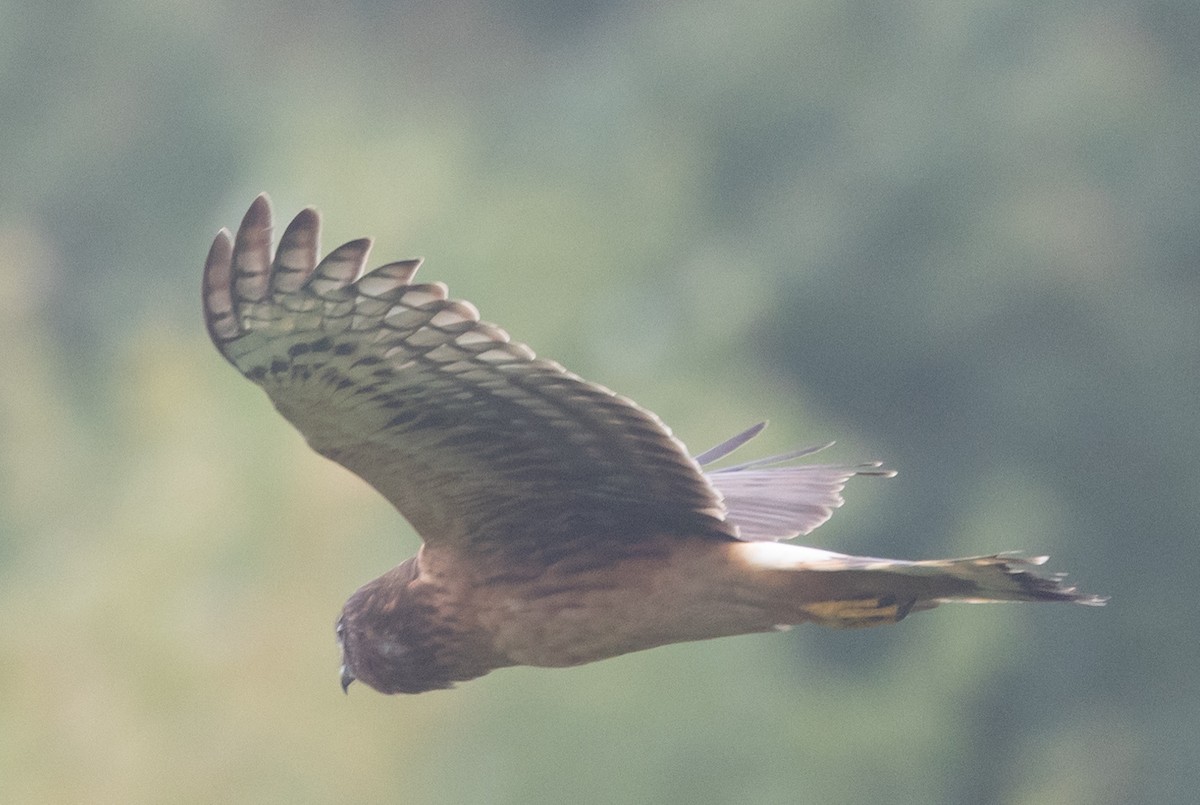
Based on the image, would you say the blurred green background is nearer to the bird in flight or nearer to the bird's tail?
the bird in flight

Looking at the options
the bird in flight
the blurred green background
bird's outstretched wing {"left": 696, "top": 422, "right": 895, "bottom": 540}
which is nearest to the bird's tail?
the bird in flight

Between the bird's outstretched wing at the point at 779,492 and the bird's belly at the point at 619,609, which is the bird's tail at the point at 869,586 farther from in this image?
the bird's outstretched wing at the point at 779,492

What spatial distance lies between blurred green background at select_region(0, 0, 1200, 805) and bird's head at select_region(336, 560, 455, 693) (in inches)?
285

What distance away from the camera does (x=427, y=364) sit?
3.48 metres

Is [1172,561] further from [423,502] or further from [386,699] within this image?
[423,502]

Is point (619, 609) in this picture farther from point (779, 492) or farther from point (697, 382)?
point (697, 382)

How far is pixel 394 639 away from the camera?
160 inches

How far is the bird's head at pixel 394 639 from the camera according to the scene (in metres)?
4.04

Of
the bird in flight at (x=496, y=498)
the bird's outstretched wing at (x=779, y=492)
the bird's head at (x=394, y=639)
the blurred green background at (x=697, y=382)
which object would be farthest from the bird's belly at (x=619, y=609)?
the blurred green background at (x=697, y=382)

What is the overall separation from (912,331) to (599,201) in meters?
4.24

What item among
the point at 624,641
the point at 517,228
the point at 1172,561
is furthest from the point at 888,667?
the point at 624,641

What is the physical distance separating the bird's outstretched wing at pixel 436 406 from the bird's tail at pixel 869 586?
0.54 ft

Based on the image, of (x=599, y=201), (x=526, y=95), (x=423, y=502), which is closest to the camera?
(x=423, y=502)

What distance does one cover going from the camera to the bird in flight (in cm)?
339
